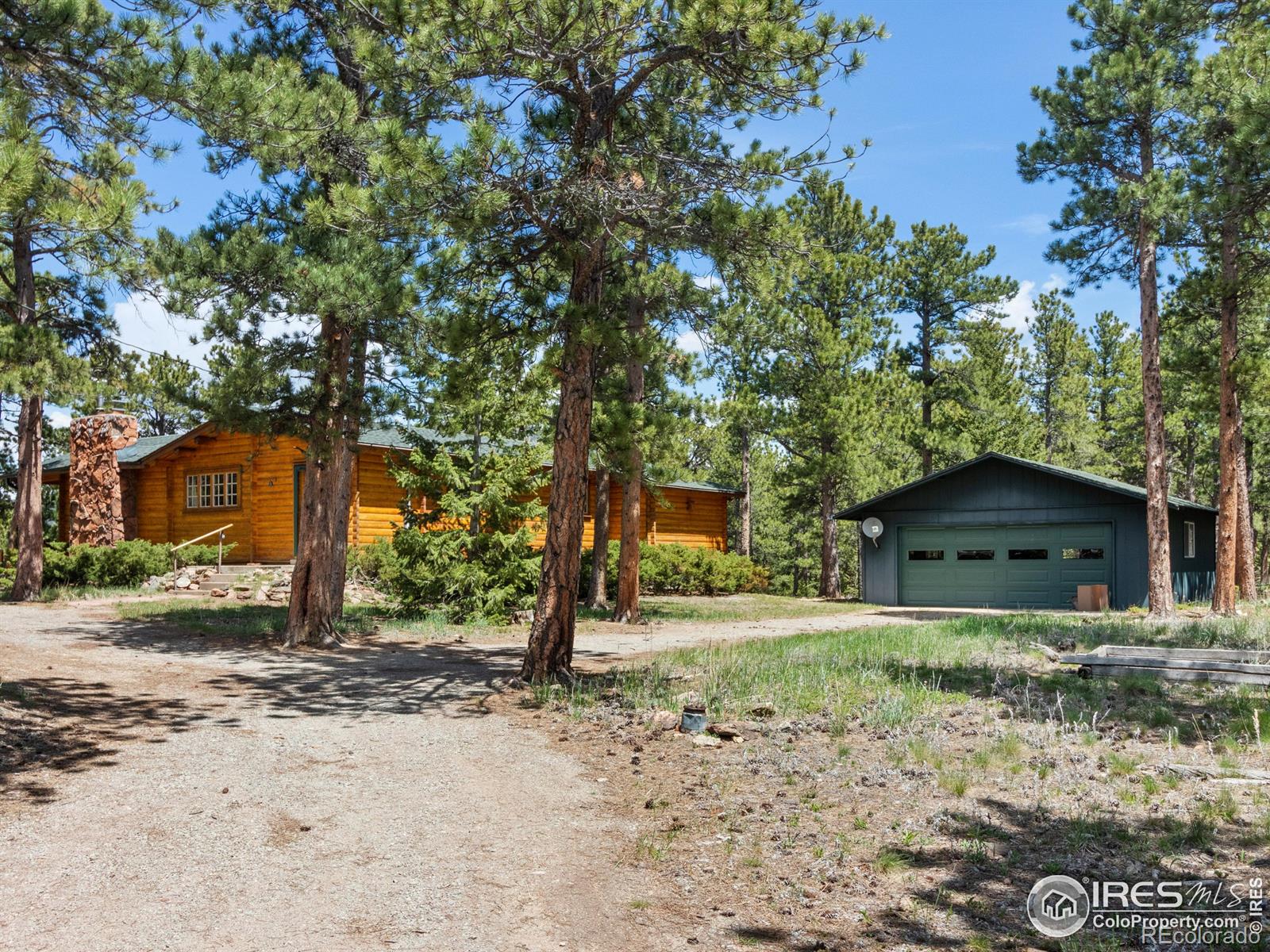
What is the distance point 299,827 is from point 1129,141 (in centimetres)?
1793

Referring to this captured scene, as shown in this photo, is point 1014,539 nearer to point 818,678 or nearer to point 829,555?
point 829,555

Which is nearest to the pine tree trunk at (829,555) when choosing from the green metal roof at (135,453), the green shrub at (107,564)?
the green shrub at (107,564)

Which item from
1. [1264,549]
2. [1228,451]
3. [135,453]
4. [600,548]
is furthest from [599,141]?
[1264,549]

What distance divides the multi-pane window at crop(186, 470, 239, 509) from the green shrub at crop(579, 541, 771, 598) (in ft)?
31.4

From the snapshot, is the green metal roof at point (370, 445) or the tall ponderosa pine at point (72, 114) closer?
the tall ponderosa pine at point (72, 114)

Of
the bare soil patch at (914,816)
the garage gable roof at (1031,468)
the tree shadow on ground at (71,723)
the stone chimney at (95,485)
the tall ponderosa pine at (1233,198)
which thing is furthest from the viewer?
the stone chimney at (95,485)

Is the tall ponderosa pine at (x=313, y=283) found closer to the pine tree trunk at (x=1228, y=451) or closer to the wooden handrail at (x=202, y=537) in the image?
the wooden handrail at (x=202, y=537)

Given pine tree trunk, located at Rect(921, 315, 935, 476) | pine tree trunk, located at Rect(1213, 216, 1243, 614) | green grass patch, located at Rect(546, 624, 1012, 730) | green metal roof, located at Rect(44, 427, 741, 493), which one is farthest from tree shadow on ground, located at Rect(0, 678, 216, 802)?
pine tree trunk, located at Rect(921, 315, 935, 476)

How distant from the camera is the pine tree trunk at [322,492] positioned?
12500 mm

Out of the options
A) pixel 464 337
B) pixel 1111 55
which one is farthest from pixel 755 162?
pixel 1111 55

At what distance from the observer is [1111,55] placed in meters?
15.7

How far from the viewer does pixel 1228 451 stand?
57.9 ft

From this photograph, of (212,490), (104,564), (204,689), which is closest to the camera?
(204,689)

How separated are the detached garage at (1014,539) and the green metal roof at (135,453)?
1921 cm
